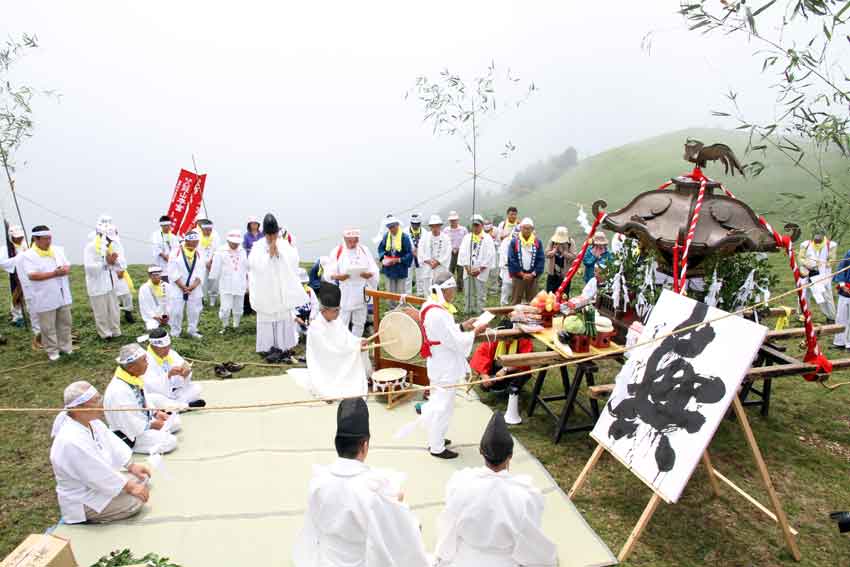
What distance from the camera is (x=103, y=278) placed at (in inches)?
388

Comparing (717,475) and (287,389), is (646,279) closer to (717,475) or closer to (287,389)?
(717,475)

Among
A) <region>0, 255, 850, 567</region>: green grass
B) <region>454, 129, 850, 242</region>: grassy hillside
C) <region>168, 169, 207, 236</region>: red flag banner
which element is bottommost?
<region>0, 255, 850, 567</region>: green grass

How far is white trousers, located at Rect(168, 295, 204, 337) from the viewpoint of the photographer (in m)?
10.1

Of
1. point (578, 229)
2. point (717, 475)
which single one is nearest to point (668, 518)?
point (717, 475)

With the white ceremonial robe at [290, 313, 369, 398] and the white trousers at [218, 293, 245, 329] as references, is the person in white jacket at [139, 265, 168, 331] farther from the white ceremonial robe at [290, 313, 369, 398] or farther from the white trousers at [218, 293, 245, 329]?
the white ceremonial robe at [290, 313, 369, 398]

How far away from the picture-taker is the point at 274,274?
9.37 meters

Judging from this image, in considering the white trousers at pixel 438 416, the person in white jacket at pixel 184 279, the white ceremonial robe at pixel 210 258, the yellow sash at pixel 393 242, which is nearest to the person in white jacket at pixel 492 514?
the white trousers at pixel 438 416

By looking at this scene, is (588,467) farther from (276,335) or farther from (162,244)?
(162,244)

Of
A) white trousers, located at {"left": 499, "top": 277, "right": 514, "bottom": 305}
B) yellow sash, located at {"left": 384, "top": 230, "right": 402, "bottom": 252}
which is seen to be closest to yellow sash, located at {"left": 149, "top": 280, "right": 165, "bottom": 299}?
yellow sash, located at {"left": 384, "top": 230, "right": 402, "bottom": 252}

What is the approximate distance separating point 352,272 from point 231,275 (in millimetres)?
2593

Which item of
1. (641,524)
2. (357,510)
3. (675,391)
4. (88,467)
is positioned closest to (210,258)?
(88,467)

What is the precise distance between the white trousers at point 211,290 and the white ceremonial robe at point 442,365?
798 centimetres

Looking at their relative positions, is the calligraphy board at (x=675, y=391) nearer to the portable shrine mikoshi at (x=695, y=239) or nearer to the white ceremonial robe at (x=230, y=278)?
the portable shrine mikoshi at (x=695, y=239)

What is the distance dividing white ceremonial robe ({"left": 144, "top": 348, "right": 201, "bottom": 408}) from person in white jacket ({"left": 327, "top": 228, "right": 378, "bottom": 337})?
9.85 feet
